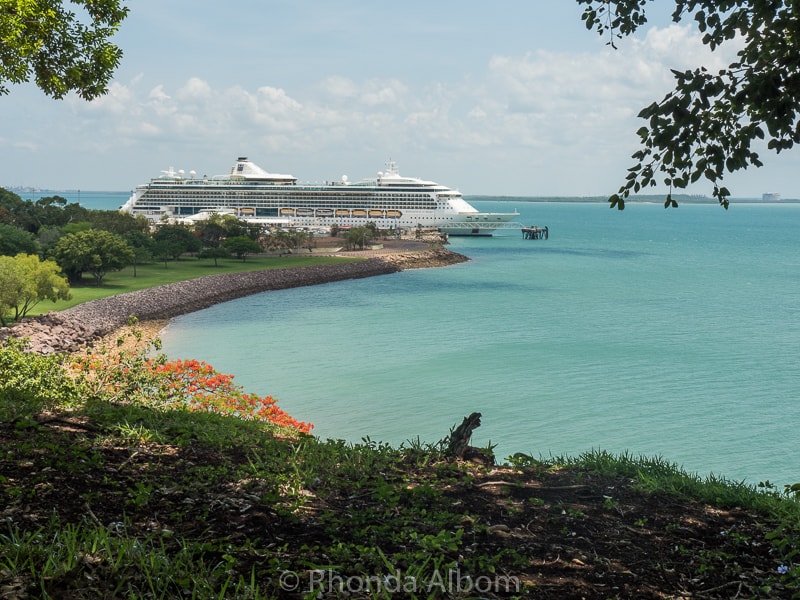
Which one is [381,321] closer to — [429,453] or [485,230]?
[429,453]

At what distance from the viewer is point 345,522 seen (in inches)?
154

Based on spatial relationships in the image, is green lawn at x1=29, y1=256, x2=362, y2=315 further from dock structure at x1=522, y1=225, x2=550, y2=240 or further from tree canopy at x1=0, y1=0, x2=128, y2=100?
dock structure at x1=522, y1=225, x2=550, y2=240

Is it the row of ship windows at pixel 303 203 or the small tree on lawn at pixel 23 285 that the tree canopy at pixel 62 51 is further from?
the row of ship windows at pixel 303 203

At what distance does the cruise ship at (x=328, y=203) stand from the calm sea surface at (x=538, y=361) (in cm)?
4696

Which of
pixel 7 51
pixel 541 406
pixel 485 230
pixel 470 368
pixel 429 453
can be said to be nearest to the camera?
pixel 429 453

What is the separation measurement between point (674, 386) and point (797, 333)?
11903 millimetres

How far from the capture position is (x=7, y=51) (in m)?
9.39

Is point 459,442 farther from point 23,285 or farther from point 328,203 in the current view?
point 328,203

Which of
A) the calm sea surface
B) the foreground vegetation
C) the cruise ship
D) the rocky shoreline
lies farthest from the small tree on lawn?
the cruise ship

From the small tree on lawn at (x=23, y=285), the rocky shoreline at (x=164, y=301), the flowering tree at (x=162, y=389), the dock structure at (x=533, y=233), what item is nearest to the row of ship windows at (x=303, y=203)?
the dock structure at (x=533, y=233)

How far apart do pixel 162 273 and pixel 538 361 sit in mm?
26263

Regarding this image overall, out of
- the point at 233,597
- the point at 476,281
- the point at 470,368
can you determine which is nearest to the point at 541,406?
the point at 470,368

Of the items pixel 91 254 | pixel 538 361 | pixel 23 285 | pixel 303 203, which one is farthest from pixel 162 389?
pixel 303 203

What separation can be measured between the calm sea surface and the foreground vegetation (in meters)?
3.83
